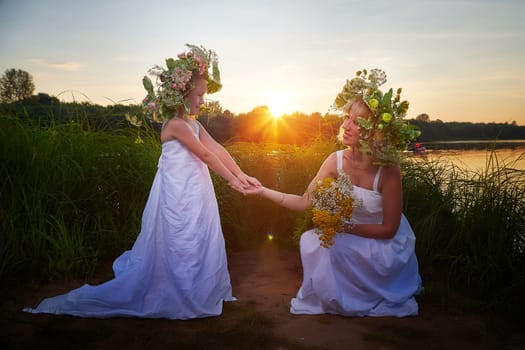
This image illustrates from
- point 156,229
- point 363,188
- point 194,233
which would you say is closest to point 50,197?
point 156,229

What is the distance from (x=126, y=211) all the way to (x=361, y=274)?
3215mm

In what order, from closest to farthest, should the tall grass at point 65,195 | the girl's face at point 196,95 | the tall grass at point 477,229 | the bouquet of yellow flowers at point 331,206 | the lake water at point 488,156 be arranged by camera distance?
the bouquet of yellow flowers at point 331,206
the girl's face at point 196,95
the tall grass at point 477,229
the tall grass at point 65,195
the lake water at point 488,156

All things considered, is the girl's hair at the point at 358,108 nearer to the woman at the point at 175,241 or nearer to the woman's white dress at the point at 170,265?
the woman at the point at 175,241

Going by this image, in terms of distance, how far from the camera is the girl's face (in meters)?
3.96

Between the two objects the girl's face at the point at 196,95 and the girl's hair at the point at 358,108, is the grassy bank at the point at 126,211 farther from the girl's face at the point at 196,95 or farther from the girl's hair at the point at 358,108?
the girl's face at the point at 196,95

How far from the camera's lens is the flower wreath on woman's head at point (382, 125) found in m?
3.49

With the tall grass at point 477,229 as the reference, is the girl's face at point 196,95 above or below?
above

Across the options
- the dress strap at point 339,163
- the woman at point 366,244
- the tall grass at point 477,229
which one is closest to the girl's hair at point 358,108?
the woman at point 366,244

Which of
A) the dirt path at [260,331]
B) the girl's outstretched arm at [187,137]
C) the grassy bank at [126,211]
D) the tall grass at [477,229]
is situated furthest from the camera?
the grassy bank at [126,211]

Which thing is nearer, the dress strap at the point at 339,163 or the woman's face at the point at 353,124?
the woman's face at the point at 353,124

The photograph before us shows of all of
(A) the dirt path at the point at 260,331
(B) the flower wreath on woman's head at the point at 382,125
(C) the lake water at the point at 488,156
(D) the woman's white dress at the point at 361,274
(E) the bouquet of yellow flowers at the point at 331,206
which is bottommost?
(A) the dirt path at the point at 260,331

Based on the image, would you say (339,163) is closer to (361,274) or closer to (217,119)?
(361,274)

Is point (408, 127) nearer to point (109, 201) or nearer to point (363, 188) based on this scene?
point (363, 188)

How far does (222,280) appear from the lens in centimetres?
398
